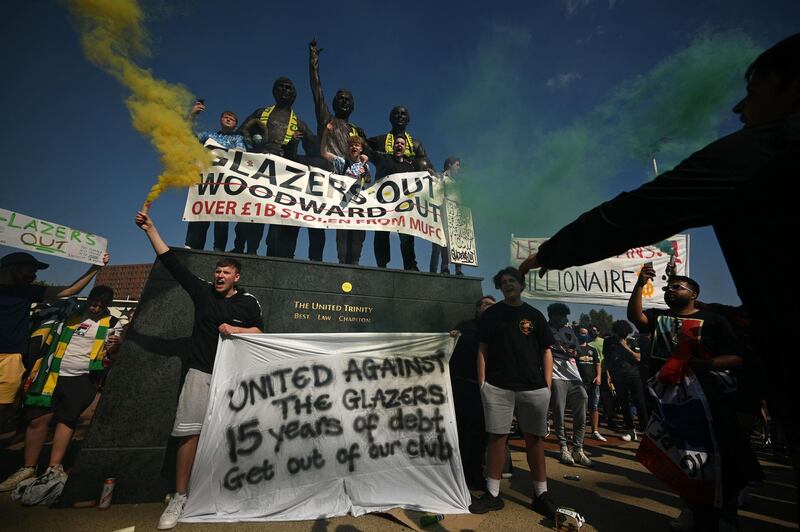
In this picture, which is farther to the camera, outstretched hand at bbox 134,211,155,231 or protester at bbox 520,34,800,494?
outstretched hand at bbox 134,211,155,231

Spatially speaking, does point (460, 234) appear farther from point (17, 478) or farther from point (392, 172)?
point (17, 478)

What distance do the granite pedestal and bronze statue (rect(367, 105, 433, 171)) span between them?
114 inches

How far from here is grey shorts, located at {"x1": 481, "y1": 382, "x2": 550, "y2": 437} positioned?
11.7 ft

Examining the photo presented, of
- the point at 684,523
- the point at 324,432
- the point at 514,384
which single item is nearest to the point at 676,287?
the point at 514,384

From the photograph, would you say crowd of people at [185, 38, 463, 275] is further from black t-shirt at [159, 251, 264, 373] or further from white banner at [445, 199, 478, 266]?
black t-shirt at [159, 251, 264, 373]

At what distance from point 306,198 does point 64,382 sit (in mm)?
3819

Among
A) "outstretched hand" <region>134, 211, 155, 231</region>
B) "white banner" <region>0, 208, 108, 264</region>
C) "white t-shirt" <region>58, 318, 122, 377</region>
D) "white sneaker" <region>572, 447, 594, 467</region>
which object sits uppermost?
"white banner" <region>0, 208, 108, 264</region>

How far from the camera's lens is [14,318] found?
411 centimetres

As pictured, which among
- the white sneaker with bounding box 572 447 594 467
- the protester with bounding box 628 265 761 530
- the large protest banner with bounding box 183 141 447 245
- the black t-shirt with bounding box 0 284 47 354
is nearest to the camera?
the protester with bounding box 628 265 761 530

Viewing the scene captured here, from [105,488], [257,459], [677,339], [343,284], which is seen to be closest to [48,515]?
[105,488]

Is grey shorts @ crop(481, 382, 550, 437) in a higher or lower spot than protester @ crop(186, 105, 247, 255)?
lower

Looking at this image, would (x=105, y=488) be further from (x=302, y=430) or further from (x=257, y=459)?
(x=302, y=430)

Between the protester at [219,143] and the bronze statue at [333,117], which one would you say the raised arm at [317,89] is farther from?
the protester at [219,143]

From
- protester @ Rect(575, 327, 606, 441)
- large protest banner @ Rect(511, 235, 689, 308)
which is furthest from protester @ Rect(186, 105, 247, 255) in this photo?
large protest banner @ Rect(511, 235, 689, 308)
